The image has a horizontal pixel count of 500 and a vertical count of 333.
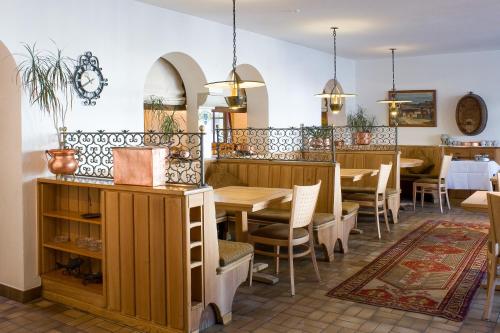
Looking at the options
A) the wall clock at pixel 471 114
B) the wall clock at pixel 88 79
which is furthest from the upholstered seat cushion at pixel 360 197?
the wall clock at pixel 471 114

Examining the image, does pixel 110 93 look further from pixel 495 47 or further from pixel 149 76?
pixel 495 47

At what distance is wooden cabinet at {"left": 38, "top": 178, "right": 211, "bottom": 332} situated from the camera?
11.6 ft

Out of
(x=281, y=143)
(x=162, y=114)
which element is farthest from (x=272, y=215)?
(x=281, y=143)

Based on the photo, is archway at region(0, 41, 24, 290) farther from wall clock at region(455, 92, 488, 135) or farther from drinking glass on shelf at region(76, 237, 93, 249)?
wall clock at region(455, 92, 488, 135)

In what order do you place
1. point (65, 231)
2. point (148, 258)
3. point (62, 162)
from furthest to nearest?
point (65, 231) → point (62, 162) → point (148, 258)

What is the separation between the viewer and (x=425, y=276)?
498 cm

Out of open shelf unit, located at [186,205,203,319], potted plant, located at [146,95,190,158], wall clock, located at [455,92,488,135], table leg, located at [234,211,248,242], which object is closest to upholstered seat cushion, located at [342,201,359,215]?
table leg, located at [234,211,248,242]

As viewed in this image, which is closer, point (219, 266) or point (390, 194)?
point (219, 266)

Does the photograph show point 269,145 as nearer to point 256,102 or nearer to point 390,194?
point 256,102

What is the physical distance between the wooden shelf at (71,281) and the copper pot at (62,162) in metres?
0.95

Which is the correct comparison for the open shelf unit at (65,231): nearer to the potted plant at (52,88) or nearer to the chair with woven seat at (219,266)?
the potted plant at (52,88)

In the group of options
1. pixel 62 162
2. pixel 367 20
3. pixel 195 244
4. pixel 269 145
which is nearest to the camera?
pixel 195 244

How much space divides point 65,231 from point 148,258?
1.49m

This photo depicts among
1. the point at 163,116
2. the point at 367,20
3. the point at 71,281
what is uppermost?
the point at 367,20
